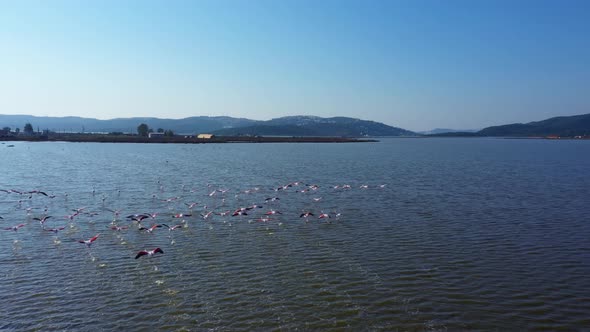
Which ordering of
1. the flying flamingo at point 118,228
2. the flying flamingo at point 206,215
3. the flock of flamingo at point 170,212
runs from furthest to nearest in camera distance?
1. the flying flamingo at point 206,215
2. the flock of flamingo at point 170,212
3. the flying flamingo at point 118,228

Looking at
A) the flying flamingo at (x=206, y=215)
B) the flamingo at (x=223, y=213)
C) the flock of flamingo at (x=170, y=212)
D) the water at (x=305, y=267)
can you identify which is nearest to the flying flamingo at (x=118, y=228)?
the flock of flamingo at (x=170, y=212)

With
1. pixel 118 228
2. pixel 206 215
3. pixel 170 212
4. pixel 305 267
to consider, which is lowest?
pixel 305 267

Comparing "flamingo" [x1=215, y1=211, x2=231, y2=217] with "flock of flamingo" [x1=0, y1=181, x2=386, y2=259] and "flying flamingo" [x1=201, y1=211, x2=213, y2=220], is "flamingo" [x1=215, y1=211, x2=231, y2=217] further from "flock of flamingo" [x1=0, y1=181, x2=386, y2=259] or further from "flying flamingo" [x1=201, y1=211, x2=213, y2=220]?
"flying flamingo" [x1=201, y1=211, x2=213, y2=220]

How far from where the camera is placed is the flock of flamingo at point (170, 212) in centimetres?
2598

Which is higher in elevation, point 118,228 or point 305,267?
point 118,228

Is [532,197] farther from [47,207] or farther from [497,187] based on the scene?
[47,207]

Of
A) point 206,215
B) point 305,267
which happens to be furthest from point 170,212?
point 305,267

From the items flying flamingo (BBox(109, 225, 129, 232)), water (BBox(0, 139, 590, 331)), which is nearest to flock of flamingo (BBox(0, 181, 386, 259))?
flying flamingo (BBox(109, 225, 129, 232))

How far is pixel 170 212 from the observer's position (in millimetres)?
30969

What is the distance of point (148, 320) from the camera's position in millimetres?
13680

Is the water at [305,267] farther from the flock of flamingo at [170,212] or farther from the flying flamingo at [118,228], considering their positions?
the flying flamingo at [118,228]

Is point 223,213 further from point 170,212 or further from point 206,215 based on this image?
point 170,212

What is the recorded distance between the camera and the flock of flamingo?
26.0m

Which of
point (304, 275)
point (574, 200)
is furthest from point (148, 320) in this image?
point (574, 200)
